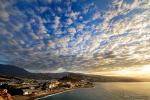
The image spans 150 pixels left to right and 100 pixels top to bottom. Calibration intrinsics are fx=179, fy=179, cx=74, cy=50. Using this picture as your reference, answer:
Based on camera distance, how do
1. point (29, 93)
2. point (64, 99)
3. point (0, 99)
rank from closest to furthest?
point (0, 99) → point (64, 99) → point (29, 93)

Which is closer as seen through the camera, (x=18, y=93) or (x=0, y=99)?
(x=0, y=99)

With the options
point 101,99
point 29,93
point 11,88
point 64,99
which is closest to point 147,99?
point 101,99

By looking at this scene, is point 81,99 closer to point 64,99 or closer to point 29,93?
point 64,99

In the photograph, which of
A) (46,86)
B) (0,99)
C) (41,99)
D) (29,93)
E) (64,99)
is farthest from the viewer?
(46,86)

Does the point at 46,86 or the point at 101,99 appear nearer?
the point at 101,99

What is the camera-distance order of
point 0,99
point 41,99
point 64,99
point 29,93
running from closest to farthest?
1. point 0,99
2. point 41,99
3. point 64,99
4. point 29,93

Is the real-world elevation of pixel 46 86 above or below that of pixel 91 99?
above

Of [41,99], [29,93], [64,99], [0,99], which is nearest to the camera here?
[0,99]

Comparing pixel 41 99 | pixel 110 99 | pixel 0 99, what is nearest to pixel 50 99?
pixel 41 99

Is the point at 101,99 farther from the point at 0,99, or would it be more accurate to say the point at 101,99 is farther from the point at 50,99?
the point at 0,99
